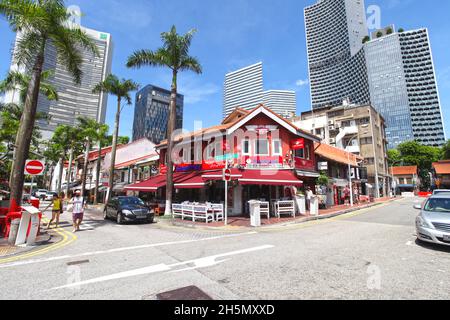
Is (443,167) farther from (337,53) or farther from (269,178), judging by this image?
(337,53)

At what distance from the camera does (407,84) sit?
409 ft

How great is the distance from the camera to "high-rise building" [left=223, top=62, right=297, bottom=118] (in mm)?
147375

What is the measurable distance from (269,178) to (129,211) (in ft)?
28.8

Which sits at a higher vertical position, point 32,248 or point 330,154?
point 330,154

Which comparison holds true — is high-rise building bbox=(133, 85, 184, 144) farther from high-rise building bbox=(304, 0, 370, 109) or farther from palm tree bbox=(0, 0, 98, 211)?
high-rise building bbox=(304, 0, 370, 109)

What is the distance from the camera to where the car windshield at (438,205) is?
24.1 ft

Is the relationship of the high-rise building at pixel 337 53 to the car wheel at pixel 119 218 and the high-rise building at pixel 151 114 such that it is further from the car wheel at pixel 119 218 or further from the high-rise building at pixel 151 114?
the car wheel at pixel 119 218

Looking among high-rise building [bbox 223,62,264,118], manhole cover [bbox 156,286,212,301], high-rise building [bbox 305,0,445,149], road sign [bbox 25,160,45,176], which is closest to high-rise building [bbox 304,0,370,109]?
high-rise building [bbox 305,0,445,149]

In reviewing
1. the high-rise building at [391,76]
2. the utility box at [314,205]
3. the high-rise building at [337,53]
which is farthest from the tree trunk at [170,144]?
the high-rise building at [337,53]

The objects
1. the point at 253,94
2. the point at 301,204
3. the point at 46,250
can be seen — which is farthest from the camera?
the point at 253,94

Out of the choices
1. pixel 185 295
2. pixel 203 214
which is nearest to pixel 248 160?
pixel 203 214

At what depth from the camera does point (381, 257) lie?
→ 231 inches

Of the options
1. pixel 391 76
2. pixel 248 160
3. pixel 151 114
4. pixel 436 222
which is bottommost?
pixel 436 222
